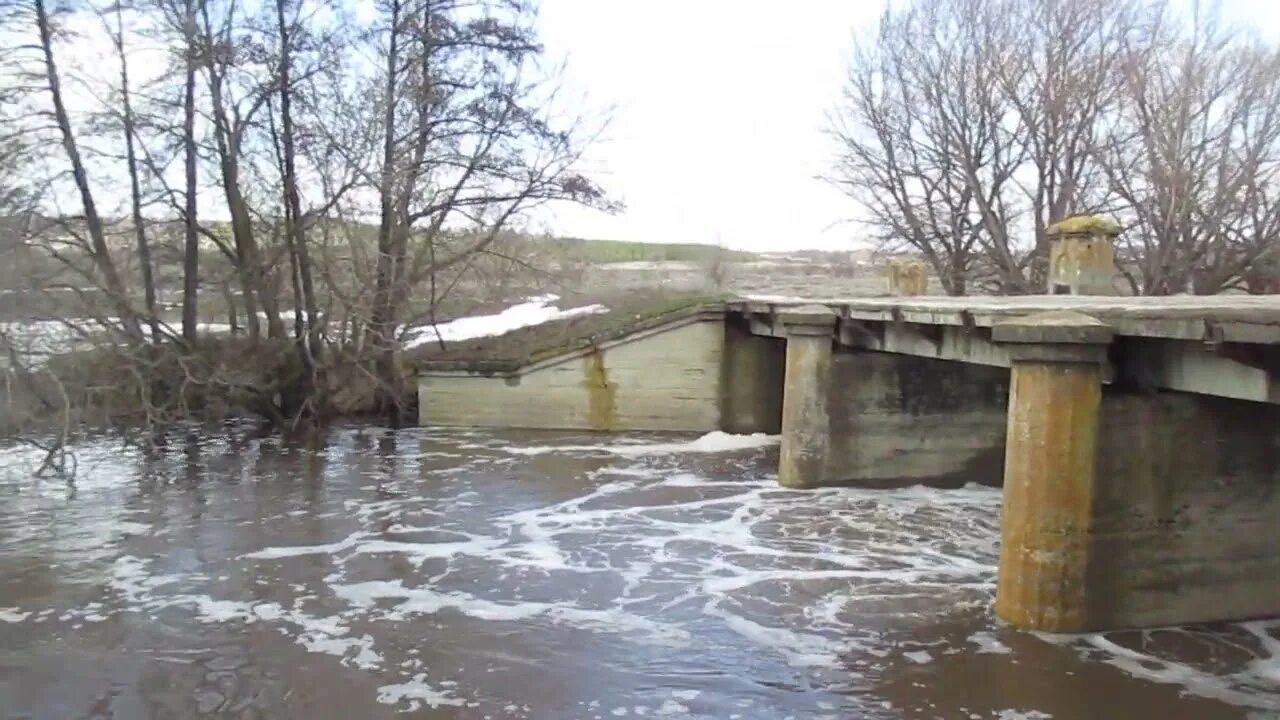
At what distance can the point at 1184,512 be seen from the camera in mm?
9156

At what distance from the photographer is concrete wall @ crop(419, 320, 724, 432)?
2195 cm

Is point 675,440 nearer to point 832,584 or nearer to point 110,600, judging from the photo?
point 832,584

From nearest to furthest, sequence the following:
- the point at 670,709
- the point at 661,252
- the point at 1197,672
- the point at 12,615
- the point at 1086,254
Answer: the point at 670,709 → the point at 1197,672 → the point at 12,615 → the point at 1086,254 → the point at 661,252

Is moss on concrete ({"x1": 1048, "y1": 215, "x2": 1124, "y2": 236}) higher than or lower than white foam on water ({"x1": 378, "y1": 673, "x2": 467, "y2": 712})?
higher

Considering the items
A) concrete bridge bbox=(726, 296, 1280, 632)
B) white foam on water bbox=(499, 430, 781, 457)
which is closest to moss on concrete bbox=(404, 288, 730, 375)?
white foam on water bbox=(499, 430, 781, 457)

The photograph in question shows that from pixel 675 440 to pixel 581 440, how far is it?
1.86 m

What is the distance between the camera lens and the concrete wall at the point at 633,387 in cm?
2195

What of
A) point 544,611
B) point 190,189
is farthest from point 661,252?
point 544,611

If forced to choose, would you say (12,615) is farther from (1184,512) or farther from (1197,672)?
(1184,512)

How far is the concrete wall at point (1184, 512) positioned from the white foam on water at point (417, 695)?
5290 millimetres

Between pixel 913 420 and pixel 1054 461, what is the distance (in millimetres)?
7078

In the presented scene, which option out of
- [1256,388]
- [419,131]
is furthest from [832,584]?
[419,131]

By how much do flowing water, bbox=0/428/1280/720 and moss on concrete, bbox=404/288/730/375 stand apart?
5472 mm

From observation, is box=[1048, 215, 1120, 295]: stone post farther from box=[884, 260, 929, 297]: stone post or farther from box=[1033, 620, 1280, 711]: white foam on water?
Answer: box=[1033, 620, 1280, 711]: white foam on water
